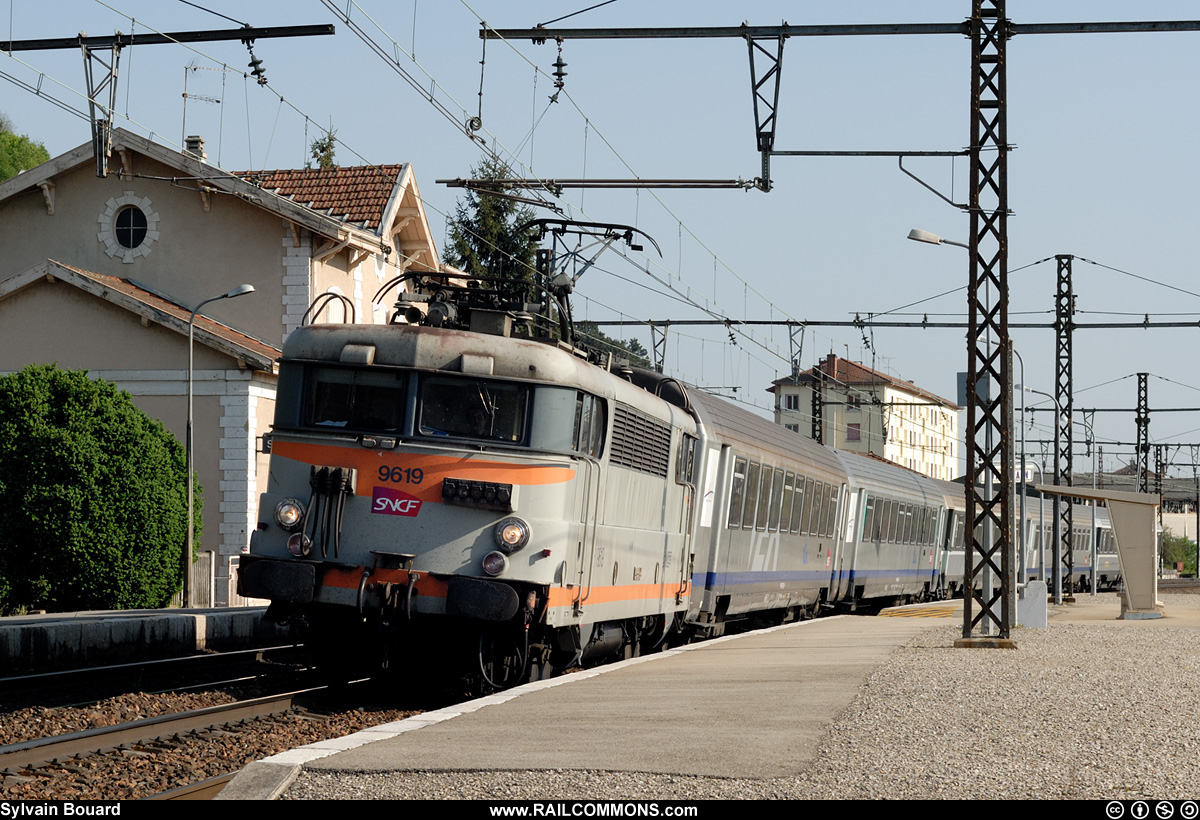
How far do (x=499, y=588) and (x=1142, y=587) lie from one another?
2048cm

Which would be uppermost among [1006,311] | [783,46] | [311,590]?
[783,46]

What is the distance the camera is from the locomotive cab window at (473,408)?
11945 millimetres

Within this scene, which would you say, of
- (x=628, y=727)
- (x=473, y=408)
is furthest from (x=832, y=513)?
(x=628, y=727)

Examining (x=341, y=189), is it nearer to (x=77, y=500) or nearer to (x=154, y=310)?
(x=154, y=310)

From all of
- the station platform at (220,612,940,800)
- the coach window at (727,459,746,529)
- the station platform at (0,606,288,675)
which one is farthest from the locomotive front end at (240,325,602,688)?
the coach window at (727,459,746,529)

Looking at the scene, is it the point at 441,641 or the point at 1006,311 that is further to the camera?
the point at 1006,311

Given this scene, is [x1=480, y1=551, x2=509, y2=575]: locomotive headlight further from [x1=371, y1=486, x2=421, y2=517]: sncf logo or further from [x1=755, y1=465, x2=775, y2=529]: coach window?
[x1=755, y1=465, x2=775, y2=529]: coach window

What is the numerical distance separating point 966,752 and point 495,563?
14.3ft

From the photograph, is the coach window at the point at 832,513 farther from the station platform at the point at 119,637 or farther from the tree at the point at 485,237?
the tree at the point at 485,237

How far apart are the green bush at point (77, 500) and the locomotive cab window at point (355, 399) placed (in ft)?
48.8

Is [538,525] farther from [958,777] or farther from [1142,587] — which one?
[1142,587]
